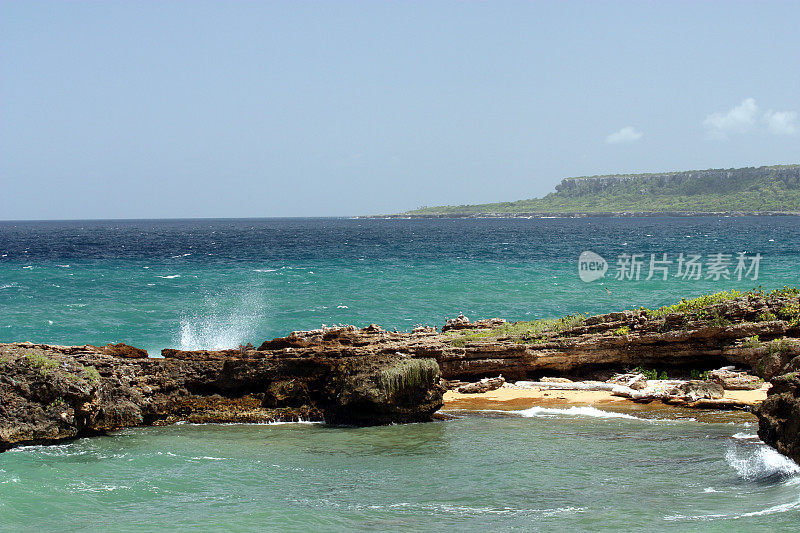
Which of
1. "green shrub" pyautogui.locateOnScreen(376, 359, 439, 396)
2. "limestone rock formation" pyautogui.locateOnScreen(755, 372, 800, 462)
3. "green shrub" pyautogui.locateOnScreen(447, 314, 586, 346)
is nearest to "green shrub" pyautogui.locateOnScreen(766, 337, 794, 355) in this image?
"limestone rock formation" pyautogui.locateOnScreen(755, 372, 800, 462)

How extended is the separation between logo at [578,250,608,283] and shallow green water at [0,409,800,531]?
119 ft

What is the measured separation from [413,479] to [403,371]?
13.3 feet

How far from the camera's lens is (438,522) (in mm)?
10055

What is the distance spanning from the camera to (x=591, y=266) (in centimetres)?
5962

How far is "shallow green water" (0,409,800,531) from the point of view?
402 inches

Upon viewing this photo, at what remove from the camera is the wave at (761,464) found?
11016 mm

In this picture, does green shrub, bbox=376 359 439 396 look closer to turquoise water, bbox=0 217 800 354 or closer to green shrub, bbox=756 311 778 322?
green shrub, bbox=756 311 778 322

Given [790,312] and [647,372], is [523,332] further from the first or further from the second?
[790,312]

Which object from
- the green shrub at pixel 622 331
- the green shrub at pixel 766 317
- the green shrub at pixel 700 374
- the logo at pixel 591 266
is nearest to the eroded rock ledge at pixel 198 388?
the green shrub at pixel 622 331

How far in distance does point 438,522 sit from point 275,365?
7953 millimetres

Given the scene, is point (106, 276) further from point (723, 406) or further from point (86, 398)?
point (723, 406)

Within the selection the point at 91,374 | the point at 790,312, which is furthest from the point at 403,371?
the point at 790,312

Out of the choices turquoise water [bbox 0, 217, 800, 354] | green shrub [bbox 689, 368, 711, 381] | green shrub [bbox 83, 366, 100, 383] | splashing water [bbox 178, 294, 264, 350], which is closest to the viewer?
green shrub [bbox 83, 366, 100, 383]

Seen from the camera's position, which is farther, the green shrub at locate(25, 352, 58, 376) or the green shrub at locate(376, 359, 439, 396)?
the green shrub at locate(376, 359, 439, 396)
